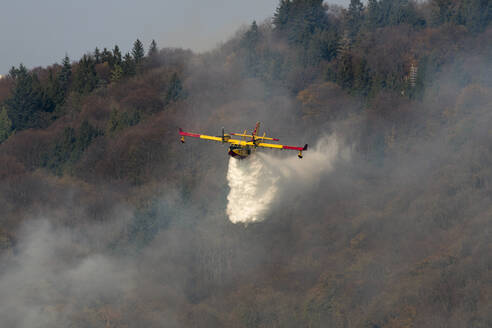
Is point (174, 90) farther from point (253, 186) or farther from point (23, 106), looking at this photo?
point (253, 186)

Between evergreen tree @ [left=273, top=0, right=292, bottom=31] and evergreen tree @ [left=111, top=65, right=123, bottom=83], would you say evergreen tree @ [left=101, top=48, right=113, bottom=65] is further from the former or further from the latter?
evergreen tree @ [left=273, top=0, right=292, bottom=31]

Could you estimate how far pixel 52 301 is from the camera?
11769 centimetres

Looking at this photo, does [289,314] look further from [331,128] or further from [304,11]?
[304,11]

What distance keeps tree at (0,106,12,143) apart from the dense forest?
526 millimetres

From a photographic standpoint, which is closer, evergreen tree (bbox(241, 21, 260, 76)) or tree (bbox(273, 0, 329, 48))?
evergreen tree (bbox(241, 21, 260, 76))

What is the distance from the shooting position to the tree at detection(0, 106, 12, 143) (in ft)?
470

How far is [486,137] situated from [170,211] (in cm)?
5053

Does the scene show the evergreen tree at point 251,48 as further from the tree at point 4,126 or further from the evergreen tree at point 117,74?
the tree at point 4,126

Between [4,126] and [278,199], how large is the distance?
7063 centimetres

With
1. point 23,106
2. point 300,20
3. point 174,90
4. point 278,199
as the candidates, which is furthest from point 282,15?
point 278,199

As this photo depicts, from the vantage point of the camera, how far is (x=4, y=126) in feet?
475

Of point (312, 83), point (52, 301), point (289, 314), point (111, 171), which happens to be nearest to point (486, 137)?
point (312, 83)

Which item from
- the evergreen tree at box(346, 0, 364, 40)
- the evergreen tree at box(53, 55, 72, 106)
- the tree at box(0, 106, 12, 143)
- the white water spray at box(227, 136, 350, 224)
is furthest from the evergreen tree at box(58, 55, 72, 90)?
the white water spray at box(227, 136, 350, 224)

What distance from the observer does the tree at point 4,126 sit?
14338cm
